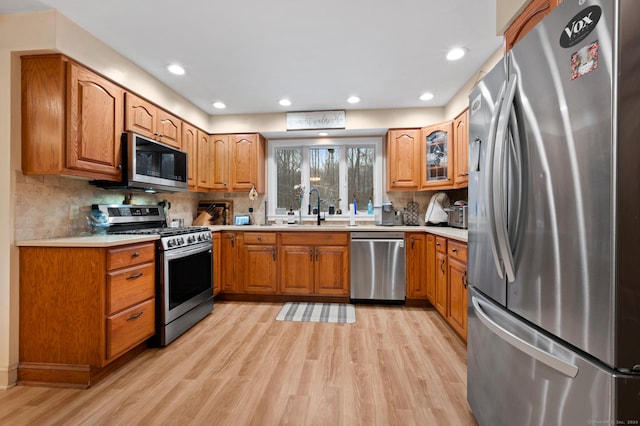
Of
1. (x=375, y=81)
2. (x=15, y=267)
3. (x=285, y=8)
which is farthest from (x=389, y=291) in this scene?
(x=15, y=267)

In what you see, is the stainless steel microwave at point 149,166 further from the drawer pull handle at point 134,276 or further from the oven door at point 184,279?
the drawer pull handle at point 134,276

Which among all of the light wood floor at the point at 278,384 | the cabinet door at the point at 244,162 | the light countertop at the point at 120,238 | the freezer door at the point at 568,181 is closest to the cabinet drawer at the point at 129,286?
the light countertop at the point at 120,238

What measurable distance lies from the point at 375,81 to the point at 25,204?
303cm

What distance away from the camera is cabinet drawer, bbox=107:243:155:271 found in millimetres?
1933

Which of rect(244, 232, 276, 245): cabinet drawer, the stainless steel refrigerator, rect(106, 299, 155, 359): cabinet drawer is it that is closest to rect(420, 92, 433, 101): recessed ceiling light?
the stainless steel refrigerator

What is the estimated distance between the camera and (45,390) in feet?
6.00

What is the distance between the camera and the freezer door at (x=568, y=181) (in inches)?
28.5

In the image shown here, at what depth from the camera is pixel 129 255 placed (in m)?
2.09

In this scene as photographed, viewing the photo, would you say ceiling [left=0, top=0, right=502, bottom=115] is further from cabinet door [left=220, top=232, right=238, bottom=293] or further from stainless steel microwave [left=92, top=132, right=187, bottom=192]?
cabinet door [left=220, top=232, right=238, bottom=293]

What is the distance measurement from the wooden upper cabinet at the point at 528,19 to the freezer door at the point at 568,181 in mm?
368

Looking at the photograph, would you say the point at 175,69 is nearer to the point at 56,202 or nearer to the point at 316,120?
the point at 56,202

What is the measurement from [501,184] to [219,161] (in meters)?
3.63

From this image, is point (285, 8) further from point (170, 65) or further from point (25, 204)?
point (25, 204)

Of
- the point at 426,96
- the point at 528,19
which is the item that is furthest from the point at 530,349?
the point at 426,96
